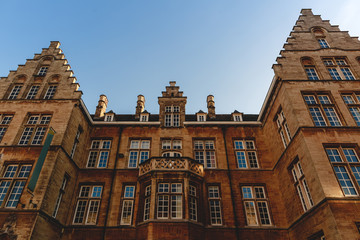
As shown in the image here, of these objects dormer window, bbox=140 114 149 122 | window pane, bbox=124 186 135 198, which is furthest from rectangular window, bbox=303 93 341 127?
window pane, bbox=124 186 135 198

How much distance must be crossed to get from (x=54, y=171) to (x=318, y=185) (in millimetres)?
15445

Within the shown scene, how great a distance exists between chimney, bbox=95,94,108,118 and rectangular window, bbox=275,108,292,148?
56.0 ft

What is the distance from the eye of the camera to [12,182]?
15.1 m

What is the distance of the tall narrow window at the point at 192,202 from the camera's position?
16.0 metres

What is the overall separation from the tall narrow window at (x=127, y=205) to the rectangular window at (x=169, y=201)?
2.78m

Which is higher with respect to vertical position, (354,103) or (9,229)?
(354,103)

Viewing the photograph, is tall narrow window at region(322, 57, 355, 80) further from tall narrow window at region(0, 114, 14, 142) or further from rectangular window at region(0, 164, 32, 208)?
tall narrow window at region(0, 114, 14, 142)

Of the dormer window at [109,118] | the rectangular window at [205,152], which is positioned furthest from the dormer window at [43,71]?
the rectangular window at [205,152]

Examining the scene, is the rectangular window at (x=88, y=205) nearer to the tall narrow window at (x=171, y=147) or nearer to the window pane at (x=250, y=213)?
the tall narrow window at (x=171, y=147)

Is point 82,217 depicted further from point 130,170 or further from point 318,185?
point 318,185

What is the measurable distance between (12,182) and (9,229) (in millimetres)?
3213

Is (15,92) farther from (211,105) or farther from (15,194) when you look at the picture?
(211,105)

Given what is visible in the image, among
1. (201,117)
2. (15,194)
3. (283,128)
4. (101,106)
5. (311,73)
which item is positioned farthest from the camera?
(101,106)

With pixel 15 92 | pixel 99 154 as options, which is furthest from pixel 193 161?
pixel 15 92
